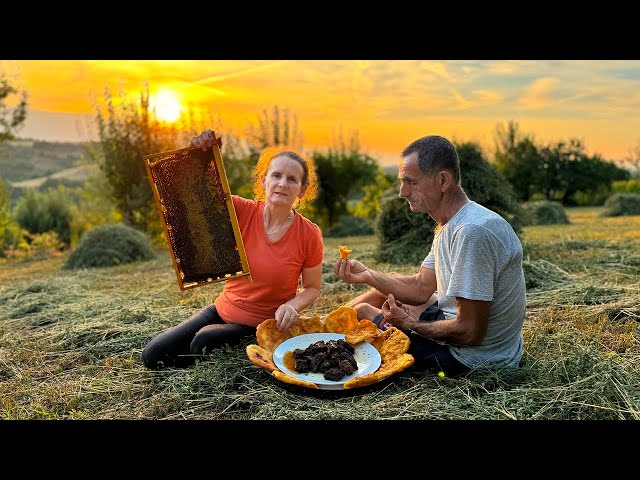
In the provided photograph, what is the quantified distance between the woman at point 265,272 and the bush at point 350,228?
1176cm

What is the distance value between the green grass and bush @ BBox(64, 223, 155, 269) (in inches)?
136

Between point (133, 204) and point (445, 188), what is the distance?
39.8 feet

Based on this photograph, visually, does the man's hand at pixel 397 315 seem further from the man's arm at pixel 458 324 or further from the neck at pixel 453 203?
the neck at pixel 453 203

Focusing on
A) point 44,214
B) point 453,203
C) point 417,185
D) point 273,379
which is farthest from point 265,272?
point 44,214

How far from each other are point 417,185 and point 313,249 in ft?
3.52

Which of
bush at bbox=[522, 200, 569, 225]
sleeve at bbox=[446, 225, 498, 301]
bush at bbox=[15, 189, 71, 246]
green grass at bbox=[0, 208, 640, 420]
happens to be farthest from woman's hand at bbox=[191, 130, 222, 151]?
bush at bbox=[15, 189, 71, 246]

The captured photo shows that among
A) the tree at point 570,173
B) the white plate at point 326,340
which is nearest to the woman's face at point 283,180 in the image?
the white plate at point 326,340

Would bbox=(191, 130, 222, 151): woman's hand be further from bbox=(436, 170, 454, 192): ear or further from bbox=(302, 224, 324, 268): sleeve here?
bbox=(436, 170, 454, 192): ear

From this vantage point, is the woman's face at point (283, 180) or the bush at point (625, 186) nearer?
the woman's face at point (283, 180)

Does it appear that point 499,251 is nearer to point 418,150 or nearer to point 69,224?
point 418,150

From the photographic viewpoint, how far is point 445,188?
12.1 ft

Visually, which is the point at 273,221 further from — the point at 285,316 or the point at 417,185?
the point at 417,185

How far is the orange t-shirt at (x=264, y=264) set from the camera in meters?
4.34

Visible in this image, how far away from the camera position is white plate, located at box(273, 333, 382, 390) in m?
3.69
